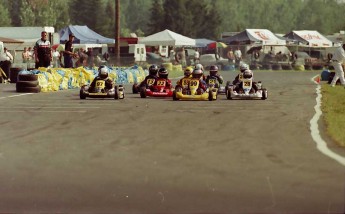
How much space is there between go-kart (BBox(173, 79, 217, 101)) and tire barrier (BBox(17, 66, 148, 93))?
19.6 feet

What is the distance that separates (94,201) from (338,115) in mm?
9472

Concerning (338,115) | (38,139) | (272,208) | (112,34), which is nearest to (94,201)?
(272,208)

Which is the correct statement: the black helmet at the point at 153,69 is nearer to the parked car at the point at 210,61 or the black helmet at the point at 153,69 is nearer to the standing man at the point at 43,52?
the standing man at the point at 43,52

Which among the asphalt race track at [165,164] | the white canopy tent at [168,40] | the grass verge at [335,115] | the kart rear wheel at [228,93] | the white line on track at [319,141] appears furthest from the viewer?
the white canopy tent at [168,40]

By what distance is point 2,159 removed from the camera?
1030 cm

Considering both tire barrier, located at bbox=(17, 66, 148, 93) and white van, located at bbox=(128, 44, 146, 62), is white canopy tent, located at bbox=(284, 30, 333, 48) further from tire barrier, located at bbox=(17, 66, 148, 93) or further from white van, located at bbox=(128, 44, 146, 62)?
tire barrier, located at bbox=(17, 66, 148, 93)

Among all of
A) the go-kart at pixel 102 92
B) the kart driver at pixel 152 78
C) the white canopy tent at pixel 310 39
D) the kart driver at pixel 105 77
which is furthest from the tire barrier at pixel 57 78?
the white canopy tent at pixel 310 39

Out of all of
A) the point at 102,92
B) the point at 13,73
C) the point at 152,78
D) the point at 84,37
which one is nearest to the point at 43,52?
the point at 13,73

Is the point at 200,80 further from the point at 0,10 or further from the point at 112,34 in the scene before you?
the point at 0,10

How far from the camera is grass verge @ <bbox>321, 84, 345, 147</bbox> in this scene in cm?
1251

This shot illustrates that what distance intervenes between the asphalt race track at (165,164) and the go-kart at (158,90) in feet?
17.2

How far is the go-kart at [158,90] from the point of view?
2264 centimetres

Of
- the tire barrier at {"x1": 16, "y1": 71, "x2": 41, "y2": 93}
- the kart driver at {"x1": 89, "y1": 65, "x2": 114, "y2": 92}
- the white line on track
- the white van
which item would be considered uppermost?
the kart driver at {"x1": 89, "y1": 65, "x2": 114, "y2": 92}

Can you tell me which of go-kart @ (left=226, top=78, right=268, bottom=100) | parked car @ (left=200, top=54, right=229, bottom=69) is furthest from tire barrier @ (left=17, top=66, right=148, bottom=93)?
parked car @ (left=200, top=54, right=229, bottom=69)
